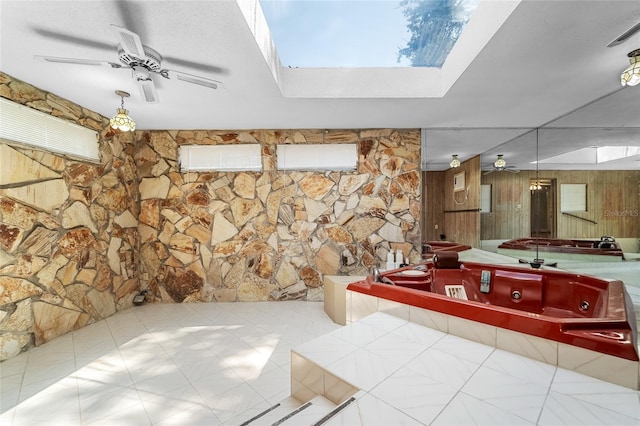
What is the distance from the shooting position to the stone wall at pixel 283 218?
340 cm

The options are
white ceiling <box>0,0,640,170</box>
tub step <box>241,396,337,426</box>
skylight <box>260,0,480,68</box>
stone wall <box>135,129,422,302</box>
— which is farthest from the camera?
stone wall <box>135,129,422,302</box>

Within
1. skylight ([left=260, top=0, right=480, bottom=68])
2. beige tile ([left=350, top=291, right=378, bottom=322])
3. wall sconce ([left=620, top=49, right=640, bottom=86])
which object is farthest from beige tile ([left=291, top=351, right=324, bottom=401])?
wall sconce ([left=620, top=49, right=640, bottom=86])

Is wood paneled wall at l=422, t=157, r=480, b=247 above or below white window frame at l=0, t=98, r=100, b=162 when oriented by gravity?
below

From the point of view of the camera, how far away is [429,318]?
1605 mm

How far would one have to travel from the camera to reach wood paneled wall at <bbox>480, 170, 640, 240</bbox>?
2.50m

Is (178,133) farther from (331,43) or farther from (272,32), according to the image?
(331,43)

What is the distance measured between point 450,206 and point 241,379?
9.99 feet

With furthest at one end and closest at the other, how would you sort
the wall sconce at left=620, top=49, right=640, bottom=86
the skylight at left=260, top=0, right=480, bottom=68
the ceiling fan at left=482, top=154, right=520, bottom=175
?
1. the ceiling fan at left=482, top=154, right=520, bottom=175
2. the skylight at left=260, top=0, right=480, bottom=68
3. the wall sconce at left=620, top=49, right=640, bottom=86

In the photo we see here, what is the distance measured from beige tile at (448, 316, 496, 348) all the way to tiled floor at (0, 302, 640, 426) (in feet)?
0.14

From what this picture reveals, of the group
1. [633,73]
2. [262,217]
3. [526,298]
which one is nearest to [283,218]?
[262,217]

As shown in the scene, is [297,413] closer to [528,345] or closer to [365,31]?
[528,345]

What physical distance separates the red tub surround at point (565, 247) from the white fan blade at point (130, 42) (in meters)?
4.00

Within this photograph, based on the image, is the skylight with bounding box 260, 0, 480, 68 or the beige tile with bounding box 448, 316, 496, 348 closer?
the beige tile with bounding box 448, 316, 496, 348

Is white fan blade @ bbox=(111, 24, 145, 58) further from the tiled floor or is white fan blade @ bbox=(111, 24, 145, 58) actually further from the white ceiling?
the tiled floor
